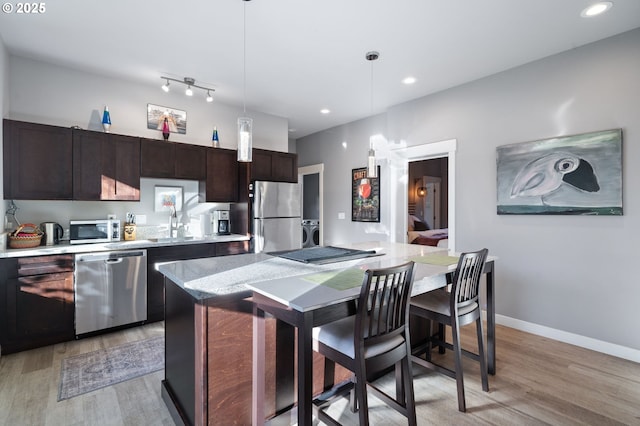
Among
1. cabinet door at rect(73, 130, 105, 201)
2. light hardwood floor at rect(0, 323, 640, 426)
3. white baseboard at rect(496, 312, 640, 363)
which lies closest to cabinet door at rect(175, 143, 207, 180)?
cabinet door at rect(73, 130, 105, 201)

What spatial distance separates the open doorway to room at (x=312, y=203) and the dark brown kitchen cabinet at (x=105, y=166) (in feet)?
10.9

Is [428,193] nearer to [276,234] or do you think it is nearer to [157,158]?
[276,234]

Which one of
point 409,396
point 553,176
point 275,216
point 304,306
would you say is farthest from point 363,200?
point 304,306

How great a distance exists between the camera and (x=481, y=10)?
2.38 metres

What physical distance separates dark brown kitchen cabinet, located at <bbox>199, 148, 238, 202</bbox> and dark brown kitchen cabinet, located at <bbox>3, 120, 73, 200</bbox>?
4.72 feet

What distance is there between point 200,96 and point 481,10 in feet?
11.3

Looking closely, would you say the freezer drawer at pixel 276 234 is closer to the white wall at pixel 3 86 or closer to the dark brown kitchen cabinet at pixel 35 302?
the dark brown kitchen cabinet at pixel 35 302

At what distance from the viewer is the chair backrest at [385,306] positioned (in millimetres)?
1411

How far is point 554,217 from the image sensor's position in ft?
10.0

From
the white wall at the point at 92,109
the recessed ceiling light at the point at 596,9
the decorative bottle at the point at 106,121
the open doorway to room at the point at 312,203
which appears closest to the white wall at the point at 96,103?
the white wall at the point at 92,109

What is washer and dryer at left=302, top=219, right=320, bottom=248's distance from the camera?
6285 mm

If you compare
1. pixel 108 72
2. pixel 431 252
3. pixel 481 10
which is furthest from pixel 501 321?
pixel 108 72

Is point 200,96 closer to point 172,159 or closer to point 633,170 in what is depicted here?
point 172,159

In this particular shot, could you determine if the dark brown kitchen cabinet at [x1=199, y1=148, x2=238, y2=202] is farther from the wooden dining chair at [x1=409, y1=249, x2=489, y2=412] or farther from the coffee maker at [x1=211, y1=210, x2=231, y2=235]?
the wooden dining chair at [x1=409, y1=249, x2=489, y2=412]
